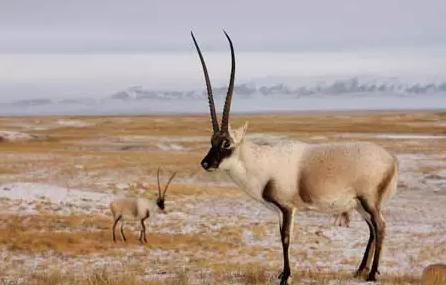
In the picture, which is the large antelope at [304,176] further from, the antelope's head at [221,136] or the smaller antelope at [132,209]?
the smaller antelope at [132,209]

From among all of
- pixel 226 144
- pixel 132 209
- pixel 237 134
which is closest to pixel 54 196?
pixel 132 209

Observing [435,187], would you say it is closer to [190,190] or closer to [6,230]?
[190,190]

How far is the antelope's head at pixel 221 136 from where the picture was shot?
9.41 meters

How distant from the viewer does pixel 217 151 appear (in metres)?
9.54

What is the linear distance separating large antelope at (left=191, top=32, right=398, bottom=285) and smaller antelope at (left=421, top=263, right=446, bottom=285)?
87 cm

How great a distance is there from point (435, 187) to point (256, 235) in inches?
548

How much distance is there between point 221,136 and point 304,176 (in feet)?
4.32

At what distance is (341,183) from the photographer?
990 centimetres

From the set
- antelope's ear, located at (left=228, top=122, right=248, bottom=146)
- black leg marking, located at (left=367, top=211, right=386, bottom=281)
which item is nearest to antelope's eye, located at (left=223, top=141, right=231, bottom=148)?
antelope's ear, located at (left=228, top=122, right=248, bottom=146)

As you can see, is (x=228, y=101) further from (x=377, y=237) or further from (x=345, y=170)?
(x=377, y=237)

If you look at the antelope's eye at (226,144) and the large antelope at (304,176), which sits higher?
the antelope's eye at (226,144)

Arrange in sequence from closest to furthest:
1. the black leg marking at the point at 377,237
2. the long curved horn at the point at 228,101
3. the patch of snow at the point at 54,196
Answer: the long curved horn at the point at 228,101 → the black leg marking at the point at 377,237 → the patch of snow at the point at 54,196

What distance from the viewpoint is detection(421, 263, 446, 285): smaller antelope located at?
10.1m

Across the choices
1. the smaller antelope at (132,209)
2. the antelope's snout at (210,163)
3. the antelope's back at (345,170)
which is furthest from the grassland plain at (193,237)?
the antelope's snout at (210,163)
